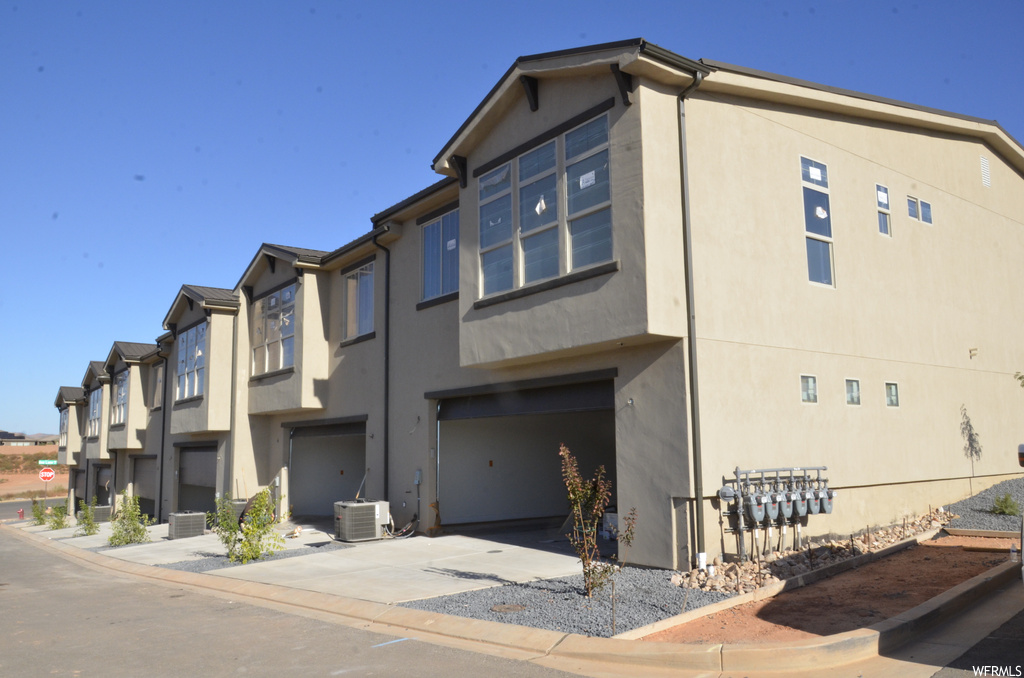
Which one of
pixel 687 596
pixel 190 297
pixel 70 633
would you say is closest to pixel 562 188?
pixel 687 596

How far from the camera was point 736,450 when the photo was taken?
37.3 feet

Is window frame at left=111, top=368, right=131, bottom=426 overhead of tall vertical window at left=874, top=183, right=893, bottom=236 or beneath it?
beneath

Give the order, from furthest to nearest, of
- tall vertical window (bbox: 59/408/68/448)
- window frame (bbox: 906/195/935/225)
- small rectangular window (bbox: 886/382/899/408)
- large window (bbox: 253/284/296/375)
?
tall vertical window (bbox: 59/408/68/448) → large window (bbox: 253/284/296/375) → window frame (bbox: 906/195/935/225) → small rectangular window (bbox: 886/382/899/408)

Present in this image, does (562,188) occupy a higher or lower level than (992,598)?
higher

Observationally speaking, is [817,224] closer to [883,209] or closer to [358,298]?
[883,209]

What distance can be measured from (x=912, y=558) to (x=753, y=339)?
3.99 m

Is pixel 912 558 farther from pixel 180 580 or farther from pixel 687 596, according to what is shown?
pixel 180 580

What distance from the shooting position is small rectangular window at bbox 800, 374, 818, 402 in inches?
491

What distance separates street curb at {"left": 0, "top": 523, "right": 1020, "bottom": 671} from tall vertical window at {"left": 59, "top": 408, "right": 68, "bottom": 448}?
44072mm

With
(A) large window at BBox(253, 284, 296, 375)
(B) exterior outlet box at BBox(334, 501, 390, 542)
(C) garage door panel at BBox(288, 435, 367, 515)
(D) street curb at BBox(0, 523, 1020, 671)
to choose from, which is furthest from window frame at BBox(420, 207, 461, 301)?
(C) garage door panel at BBox(288, 435, 367, 515)

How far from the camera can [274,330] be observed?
73.6ft

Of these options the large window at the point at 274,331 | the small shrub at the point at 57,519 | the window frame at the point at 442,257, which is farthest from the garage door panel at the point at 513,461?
the small shrub at the point at 57,519

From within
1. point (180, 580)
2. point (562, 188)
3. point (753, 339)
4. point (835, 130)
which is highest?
point (835, 130)

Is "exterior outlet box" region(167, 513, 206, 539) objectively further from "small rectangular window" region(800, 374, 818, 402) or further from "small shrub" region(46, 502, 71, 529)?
"small rectangular window" region(800, 374, 818, 402)
